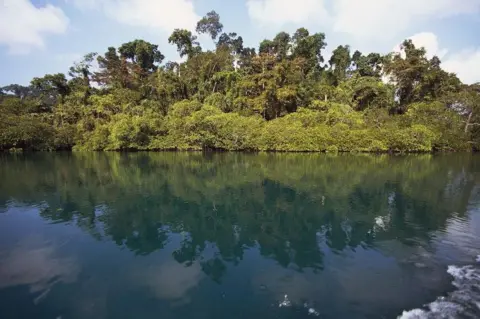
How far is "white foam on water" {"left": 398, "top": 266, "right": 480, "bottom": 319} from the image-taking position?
496 centimetres

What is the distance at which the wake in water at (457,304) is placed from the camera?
4.96 metres

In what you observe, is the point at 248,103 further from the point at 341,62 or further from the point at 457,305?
the point at 457,305

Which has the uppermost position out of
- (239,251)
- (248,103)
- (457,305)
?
(248,103)

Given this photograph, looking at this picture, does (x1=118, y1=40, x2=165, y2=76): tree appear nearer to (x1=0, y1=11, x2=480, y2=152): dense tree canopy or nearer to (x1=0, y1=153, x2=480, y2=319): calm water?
(x1=0, y1=11, x2=480, y2=152): dense tree canopy

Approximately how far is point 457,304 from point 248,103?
3652cm

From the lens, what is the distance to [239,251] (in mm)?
7730

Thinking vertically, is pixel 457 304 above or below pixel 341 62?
below

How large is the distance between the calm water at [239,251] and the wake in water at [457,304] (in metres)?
0.02

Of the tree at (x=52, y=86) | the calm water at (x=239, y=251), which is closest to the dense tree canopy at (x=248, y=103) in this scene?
the tree at (x=52, y=86)

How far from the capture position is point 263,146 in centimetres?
3581

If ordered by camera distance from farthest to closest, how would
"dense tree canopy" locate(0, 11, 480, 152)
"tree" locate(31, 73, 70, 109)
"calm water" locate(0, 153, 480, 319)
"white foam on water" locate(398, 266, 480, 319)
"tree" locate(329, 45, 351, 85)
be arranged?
1. "tree" locate(329, 45, 351, 85)
2. "tree" locate(31, 73, 70, 109)
3. "dense tree canopy" locate(0, 11, 480, 152)
4. "calm water" locate(0, 153, 480, 319)
5. "white foam on water" locate(398, 266, 480, 319)

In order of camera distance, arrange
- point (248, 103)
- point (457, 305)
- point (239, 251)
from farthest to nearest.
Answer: point (248, 103), point (239, 251), point (457, 305)

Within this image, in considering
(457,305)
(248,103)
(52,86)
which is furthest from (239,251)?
(52,86)

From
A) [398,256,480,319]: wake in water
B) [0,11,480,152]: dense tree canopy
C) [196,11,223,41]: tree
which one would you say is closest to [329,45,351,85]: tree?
[0,11,480,152]: dense tree canopy
